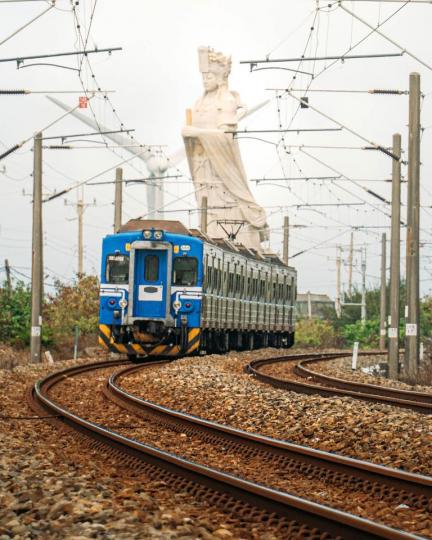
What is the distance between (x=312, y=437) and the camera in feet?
45.1

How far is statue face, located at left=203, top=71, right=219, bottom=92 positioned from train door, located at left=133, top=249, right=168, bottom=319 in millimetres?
40739

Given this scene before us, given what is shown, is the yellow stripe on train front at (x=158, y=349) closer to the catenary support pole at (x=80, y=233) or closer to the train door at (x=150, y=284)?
the train door at (x=150, y=284)

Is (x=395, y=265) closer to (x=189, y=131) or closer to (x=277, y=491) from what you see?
(x=277, y=491)

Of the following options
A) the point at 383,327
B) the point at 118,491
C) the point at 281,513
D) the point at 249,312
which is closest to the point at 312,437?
the point at 118,491

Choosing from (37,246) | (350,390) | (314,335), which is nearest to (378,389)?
(350,390)

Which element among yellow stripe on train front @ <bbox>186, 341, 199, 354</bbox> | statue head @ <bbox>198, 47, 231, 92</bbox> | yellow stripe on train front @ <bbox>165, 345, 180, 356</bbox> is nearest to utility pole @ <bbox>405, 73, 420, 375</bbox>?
yellow stripe on train front @ <bbox>186, 341, 199, 354</bbox>

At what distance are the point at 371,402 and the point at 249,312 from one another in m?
19.8

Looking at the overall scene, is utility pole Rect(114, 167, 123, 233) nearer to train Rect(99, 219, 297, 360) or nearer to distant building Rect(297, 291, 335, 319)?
train Rect(99, 219, 297, 360)

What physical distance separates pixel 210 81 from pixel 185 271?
40.8 metres

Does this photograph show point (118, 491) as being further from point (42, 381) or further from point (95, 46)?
point (95, 46)

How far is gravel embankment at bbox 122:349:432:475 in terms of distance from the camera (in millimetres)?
12562

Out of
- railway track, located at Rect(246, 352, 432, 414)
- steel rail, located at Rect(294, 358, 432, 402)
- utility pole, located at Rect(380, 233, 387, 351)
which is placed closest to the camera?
railway track, located at Rect(246, 352, 432, 414)

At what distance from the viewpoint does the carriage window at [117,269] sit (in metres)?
28.5

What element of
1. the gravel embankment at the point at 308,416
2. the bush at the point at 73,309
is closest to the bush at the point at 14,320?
the bush at the point at 73,309
